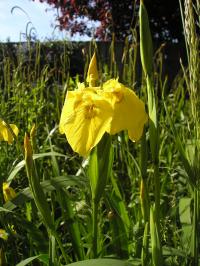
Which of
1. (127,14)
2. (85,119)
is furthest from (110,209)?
(127,14)

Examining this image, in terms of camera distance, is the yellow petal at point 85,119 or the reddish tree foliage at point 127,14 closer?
the yellow petal at point 85,119

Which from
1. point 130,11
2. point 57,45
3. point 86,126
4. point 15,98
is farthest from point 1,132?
point 130,11

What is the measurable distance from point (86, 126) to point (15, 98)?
1.51 m

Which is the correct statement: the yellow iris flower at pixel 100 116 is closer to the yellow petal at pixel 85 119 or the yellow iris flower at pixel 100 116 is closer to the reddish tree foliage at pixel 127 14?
the yellow petal at pixel 85 119

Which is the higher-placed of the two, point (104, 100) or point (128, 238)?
point (104, 100)

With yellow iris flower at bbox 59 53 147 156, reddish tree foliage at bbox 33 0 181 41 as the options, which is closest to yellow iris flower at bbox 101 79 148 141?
yellow iris flower at bbox 59 53 147 156

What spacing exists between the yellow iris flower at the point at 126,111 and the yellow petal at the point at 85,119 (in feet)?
0.04

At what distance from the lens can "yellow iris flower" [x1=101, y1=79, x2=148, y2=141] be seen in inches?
31.4

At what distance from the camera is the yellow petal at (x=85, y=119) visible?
2.62 feet

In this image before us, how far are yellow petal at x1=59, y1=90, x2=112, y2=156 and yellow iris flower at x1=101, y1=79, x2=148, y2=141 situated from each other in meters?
0.01

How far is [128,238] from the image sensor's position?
1239mm

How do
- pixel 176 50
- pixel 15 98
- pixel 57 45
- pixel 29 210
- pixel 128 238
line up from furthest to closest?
pixel 176 50, pixel 57 45, pixel 15 98, pixel 29 210, pixel 128 238

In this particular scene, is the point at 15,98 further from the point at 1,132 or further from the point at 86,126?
the point at 86,126

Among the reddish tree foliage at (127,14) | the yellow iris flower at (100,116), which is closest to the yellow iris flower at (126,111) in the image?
the yellow iris flower at (100,116)
